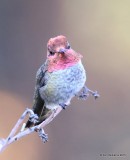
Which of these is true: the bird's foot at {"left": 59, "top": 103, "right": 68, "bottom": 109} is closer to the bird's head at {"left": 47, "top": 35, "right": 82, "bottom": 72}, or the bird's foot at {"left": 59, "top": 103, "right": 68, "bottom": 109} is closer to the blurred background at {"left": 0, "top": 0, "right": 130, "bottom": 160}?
the bird's head at {"left": 47, "top": 35, "right": 82, "bottom": 72}

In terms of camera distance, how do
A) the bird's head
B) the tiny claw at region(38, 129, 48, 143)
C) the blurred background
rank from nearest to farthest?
1. the tiny claw at region(38, 129, 48, 143)
2. the bird's head
3. the blurred background

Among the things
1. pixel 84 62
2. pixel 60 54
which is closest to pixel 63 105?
pixel 60 54

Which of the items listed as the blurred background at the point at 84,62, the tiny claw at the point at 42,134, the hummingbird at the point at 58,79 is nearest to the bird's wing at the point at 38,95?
the hummingbird at the point at 58,79

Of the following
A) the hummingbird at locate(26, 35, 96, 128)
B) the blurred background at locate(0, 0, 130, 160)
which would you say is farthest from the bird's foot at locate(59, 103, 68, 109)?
the blurred background at locate(0, 0, 130, 160)

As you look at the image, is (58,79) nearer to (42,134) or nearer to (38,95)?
(38,95)

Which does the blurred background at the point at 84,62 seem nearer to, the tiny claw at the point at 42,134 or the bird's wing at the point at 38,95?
the bird's wing at the point at 38,95
